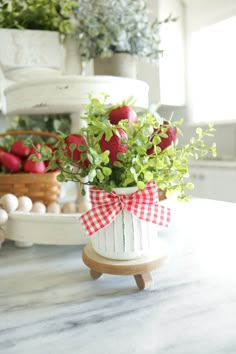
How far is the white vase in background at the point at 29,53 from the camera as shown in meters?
0.94

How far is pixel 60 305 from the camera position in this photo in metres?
0.40

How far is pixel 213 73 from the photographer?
8.15 feet

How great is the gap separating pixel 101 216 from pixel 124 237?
0.15ft

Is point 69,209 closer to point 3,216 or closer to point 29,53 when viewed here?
point 3,216

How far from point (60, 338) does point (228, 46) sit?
8.15 ft

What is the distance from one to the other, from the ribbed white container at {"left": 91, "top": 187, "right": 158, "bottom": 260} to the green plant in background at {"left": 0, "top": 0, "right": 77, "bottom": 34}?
0.78 metres

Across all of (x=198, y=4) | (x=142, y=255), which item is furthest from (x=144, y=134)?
(x=198, y=4)

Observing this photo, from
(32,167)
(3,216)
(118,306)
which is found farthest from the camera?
(32,167)

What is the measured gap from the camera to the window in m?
2.33

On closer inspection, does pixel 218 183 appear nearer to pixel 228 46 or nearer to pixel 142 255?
pixel 228 46

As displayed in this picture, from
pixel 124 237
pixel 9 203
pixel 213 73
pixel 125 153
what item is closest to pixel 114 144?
pixel 125 153

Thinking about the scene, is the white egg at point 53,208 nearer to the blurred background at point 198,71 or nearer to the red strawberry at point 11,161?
the red strawberry at point 11,161

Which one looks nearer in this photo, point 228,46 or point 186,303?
point 186,303

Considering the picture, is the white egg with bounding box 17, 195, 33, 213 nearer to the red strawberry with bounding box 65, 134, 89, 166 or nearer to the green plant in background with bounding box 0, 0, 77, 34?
the red strawberry with bounding box 65, 134, 89, 166
